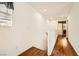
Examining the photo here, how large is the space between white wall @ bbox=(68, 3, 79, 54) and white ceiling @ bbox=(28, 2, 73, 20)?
0.22ft

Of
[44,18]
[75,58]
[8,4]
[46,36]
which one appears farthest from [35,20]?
[75,58]

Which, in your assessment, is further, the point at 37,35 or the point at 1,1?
the point at 37,35

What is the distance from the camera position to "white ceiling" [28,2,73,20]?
1.30 m

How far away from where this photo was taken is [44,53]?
133 cm

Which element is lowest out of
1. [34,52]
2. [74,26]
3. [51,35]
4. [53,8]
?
A: [34,52]

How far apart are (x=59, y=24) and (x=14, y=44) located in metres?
0.62

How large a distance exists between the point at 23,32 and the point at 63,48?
557mm

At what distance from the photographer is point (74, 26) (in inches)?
52.2

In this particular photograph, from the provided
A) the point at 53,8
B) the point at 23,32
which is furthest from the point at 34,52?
the point at 53,8

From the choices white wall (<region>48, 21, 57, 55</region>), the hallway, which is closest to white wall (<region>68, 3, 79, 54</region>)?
the hallway

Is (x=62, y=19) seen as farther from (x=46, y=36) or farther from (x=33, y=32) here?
(x=33, y=32)

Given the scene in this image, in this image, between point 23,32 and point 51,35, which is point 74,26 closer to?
point 51,35

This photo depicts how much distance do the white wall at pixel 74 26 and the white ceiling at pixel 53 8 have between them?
0.22ft

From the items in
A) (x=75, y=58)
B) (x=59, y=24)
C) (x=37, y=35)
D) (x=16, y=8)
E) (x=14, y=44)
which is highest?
(x=16, y=8)
